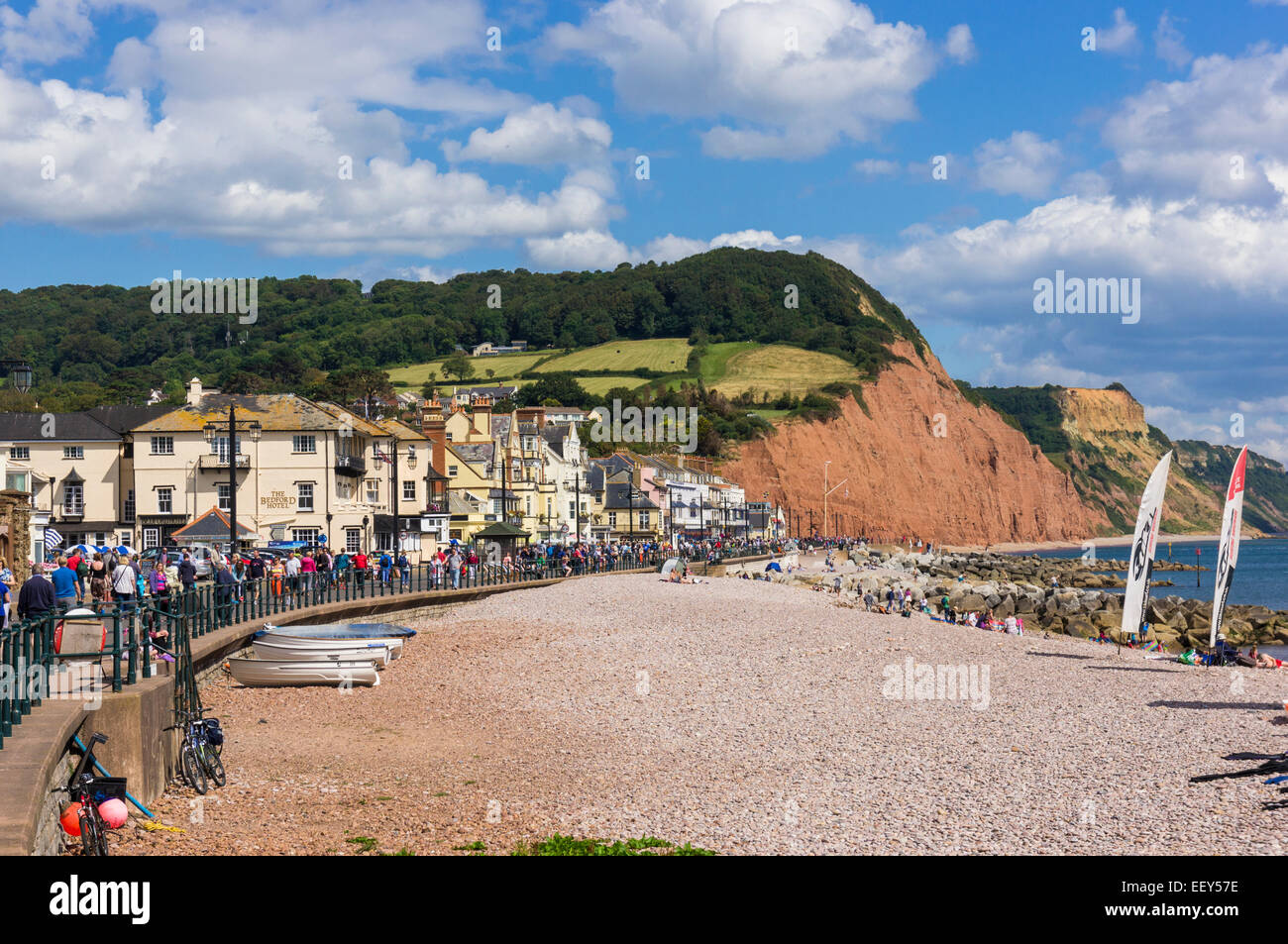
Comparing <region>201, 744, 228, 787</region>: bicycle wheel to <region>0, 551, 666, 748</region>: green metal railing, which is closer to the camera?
<region>0, 551, 666, 748</region>: green metal railing

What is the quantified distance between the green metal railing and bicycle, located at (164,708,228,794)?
64cm

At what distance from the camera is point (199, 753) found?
1399 centimetres

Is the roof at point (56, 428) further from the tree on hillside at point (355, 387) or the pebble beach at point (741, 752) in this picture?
the tree on hillside at point (355, 387)

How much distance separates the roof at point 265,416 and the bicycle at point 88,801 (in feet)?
127

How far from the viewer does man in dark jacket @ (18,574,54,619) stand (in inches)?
536

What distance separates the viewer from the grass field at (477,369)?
15812cm

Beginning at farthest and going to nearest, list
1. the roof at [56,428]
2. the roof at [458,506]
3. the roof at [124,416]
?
the roof at [458,506]
the roof at [124,416]
the roof at [56,428]

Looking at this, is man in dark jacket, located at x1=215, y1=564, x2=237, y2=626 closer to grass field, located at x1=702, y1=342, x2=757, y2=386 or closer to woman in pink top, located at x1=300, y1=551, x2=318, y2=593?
woman in pink top, located at x1=300, y1=551, x2=318, y2=593

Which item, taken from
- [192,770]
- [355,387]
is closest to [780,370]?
[355,387]

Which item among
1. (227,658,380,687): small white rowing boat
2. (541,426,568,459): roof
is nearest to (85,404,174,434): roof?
(541,426,568,459): roof

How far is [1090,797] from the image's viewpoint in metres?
14.7

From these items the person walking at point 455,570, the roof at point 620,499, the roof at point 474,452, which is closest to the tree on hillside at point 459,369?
the roof at point 620,499
